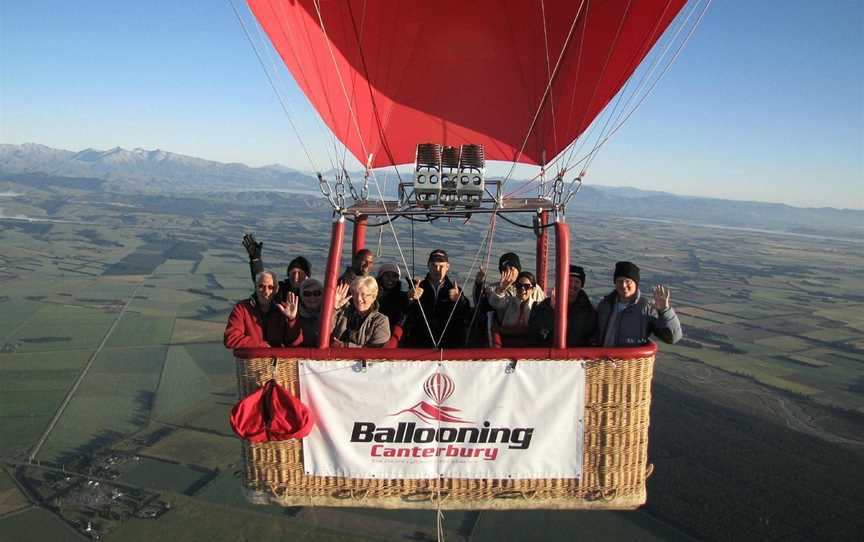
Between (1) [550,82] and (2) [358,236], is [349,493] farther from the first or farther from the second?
(1) [550,82]

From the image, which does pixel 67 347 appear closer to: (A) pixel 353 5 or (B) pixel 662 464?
(B) pixel 662 464

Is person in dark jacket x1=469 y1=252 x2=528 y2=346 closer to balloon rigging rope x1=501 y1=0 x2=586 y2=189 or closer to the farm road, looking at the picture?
balloon rigging rope x1=501 y1=0 x2=586 y2=189

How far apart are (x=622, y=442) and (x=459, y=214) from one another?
1620 millimetres

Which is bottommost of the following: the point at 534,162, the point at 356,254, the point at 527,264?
the point at 527,264

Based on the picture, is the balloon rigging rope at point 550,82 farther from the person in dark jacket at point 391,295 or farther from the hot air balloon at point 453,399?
the person in dark jacket at point 391,295

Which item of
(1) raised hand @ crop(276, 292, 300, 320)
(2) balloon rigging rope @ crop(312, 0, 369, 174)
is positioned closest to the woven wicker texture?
(1) raised hand @ crop(276, 292, 300, 320)

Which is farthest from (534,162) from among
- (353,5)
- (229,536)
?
(229,536)

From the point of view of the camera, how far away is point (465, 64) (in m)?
5.48

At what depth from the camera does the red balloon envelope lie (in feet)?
16.5

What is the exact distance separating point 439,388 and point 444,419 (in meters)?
0.18

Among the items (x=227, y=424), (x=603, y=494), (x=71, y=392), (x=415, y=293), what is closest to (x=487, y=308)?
(x=415, y=293)

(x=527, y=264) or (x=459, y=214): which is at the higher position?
(x=459, y=214)

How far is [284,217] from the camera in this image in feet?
494

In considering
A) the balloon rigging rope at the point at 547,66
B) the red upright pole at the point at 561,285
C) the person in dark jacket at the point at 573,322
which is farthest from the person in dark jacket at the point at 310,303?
the balloon rigging rope at the point at 547,66
